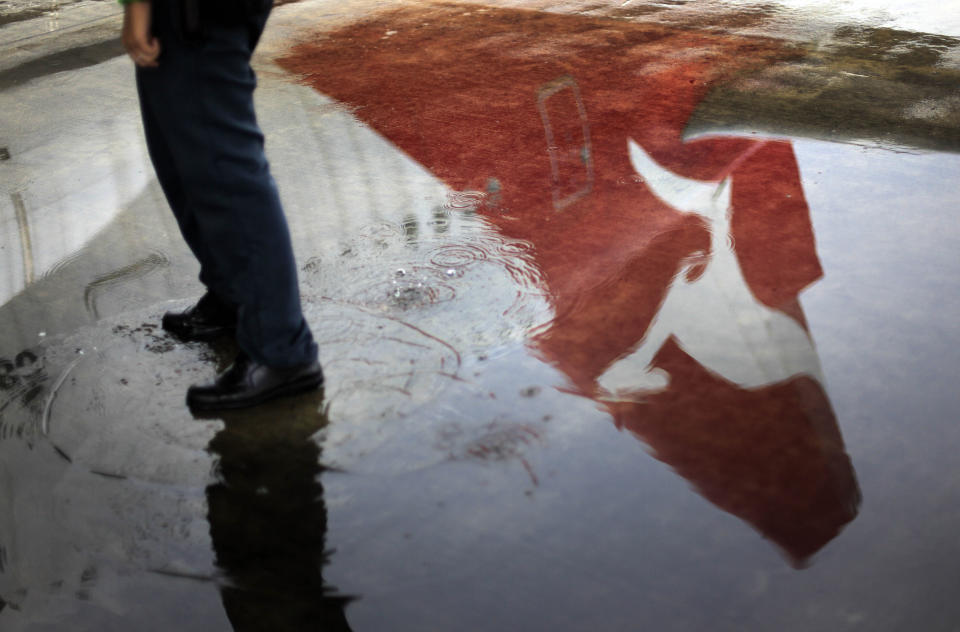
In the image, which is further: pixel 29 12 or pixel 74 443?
pixel 29 12

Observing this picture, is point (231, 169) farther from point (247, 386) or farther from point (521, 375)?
point (521, 375)

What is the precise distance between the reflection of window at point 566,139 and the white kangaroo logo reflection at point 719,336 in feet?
1.48

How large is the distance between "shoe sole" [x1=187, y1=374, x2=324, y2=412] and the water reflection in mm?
16

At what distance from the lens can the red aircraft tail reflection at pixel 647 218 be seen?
4.92ft

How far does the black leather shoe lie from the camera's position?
5.34ft

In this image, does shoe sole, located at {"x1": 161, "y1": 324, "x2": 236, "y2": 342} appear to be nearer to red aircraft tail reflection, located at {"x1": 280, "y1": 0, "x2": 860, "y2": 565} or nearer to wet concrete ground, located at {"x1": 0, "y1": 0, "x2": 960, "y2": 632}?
wet concrete ground, located at {"x1": 0, "y1": 0, "x2": 960, "y2": 632}

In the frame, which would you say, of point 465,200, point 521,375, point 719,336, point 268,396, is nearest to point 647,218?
point 465,200

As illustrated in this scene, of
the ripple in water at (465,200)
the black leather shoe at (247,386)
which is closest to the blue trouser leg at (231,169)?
the black leather shoe at (247,386)

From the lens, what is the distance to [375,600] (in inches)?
48.4

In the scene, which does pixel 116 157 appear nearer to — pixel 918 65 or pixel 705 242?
pixel 705 242

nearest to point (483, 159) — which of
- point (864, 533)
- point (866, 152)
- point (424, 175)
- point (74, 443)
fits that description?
point (424, 175)

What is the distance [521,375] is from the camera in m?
1.68

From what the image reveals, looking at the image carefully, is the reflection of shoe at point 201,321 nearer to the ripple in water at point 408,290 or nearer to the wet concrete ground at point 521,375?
the wet concrete ground at point 521,375

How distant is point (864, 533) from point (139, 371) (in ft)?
4.12
